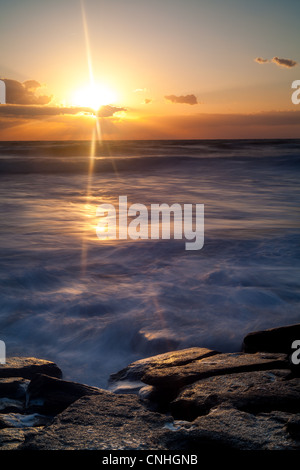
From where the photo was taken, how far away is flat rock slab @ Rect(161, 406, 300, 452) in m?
2.00

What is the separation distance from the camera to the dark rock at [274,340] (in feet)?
10.9

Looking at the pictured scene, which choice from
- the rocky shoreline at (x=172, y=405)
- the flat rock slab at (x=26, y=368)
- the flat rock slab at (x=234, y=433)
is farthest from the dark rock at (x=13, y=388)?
the flat rock slab at (x=234, y=433)

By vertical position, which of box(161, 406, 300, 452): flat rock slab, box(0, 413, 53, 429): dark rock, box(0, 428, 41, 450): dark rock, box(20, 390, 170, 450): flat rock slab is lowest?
box(0, 413, 53, 429): dark rock

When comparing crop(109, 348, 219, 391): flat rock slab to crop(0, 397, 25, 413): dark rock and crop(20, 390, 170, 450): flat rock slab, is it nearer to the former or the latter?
crop(20, 390, 170, 450): flat rock slab

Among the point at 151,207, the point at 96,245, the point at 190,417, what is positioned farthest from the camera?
the point at 151,207

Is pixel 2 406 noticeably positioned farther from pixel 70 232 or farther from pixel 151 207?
pixel 151 207

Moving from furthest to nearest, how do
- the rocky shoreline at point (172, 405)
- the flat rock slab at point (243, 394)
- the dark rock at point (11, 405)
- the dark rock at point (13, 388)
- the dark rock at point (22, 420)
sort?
the dark rock at point (13, 388) < the dark rock at point (11, 405) < the dark rock at point (22, 420) < the flat rock slab at point (243, 394) < the rocky shoreline at point (172, 405)

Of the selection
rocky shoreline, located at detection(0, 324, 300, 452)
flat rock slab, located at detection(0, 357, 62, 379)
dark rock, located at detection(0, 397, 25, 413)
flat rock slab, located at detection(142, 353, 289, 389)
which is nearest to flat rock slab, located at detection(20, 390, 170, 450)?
rocky shoreline, located at detection(0, 324, 300, 452)

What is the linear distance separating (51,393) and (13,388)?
0.33 m

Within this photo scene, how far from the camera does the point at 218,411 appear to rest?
7.72 feet

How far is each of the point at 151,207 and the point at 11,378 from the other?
9.69 m

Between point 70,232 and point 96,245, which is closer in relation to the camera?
point 96,245

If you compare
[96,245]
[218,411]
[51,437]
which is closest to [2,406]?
[51,437]

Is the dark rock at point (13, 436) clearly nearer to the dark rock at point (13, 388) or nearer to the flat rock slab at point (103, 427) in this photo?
the flat rock slab at point (103, 427)
